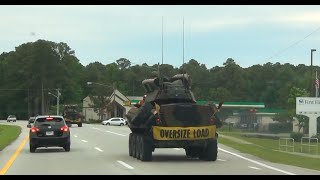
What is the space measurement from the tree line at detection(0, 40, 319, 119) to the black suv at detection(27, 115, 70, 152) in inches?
2233

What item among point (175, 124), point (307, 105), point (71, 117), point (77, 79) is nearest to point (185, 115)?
point (175, 124)

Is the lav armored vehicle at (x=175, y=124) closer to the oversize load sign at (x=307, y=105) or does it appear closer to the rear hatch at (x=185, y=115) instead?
the rear hatch at (x=185, y=115)

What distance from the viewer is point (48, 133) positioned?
26.2m

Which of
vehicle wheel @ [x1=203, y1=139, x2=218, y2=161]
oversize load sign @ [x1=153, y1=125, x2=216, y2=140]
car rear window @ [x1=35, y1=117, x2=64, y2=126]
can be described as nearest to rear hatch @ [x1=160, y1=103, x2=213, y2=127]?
oversize load sign @ [x1=153, y1=125, x2=216, y2=140]

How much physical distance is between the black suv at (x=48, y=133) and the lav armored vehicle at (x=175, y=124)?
5803 millimetres

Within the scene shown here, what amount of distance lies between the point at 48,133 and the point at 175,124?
7839mm

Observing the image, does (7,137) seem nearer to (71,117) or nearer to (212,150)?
(71,117)

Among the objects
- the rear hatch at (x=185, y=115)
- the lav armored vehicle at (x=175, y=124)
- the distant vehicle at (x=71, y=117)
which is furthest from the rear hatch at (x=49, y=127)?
the distant vehicle at (x=71, y=117)

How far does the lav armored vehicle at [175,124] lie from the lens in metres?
20.6

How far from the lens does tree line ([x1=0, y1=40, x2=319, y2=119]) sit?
86688 millimetres

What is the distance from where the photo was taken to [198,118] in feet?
68.6
